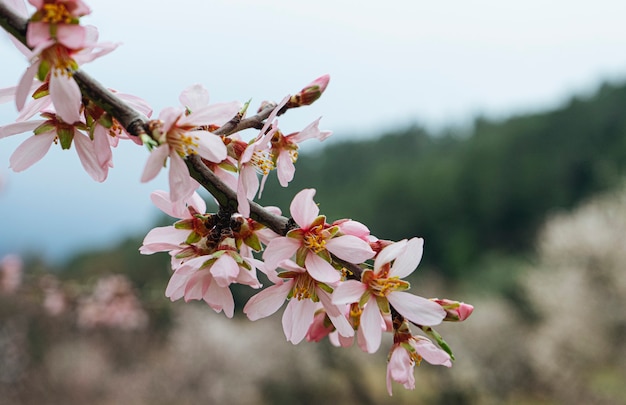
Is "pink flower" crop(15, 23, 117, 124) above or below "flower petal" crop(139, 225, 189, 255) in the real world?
above

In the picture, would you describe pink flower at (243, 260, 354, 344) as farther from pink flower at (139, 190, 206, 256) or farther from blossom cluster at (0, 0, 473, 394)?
pink flower at (139, 190, 206, 256)

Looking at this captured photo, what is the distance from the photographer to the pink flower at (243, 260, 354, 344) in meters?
0.64

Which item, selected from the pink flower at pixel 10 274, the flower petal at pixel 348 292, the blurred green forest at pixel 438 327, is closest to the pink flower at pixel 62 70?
the flower petal at pixel 348 292

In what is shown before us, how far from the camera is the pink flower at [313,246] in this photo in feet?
1.99

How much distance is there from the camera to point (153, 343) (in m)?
13.6

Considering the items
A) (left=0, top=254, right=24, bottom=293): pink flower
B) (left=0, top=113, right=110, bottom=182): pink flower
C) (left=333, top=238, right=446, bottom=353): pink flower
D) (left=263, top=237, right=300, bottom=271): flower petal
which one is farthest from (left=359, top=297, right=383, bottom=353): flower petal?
(left=0, top=254, right=24, bottom=293): pink flower

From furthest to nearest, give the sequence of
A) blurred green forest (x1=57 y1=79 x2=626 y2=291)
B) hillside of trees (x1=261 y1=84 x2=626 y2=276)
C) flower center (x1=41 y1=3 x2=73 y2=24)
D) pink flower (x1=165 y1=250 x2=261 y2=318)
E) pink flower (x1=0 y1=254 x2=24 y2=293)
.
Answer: hillside of trees (x1=261 y1=84 x2=626 y2=276) → blurred green forest (x1=57 y1=79 x2=626 y2=291) → pink flower (x1=0 y1=254 x2=24 y2=293) → pink flower (x1=165 y1=250 x2=261 y2=318) → flower center (x1=41 y1=3 x2=73 y2=24)

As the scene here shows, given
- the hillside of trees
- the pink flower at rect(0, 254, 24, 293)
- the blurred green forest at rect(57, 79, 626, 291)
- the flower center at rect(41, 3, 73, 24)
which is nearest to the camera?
the flower center at rect(41, 3, 73, 24)

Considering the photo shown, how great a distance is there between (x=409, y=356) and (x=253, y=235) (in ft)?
0.76

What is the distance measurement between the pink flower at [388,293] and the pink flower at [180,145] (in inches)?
7.9

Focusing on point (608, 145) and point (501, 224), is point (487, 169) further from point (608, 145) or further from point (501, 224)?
point (608, 145)

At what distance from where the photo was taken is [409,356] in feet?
2.12

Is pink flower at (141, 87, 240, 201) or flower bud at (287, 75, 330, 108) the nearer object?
pink flower at (141, 87, 240, 201)

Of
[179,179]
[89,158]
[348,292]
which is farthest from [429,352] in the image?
[89,158]
